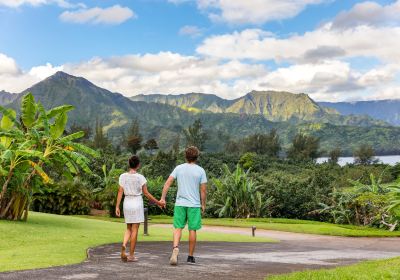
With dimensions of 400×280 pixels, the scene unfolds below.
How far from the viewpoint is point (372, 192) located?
2945 cm

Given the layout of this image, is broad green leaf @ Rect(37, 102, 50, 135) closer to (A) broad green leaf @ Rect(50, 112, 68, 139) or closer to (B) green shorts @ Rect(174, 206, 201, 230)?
(A) broad green leaf @ Rect(50, 112, 68, 139)

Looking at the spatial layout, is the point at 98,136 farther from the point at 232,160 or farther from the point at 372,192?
the point at 372,192

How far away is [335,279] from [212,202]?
86.6 feet

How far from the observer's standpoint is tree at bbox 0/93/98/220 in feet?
57.6

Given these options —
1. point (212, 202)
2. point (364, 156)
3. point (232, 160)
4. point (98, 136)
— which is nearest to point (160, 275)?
point (212, 202)

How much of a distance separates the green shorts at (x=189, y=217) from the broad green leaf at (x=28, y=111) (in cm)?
1065

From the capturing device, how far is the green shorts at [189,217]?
985cm

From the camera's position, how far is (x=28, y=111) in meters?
18.7

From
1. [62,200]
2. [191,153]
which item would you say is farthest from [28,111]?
[62,200]

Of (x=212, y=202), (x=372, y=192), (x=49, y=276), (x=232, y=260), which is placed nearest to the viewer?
(x=49, y=276)

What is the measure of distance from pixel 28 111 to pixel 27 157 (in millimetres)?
1968

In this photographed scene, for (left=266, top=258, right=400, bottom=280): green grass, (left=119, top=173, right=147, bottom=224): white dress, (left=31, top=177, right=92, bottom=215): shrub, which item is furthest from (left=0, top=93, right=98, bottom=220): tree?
(left=31, top=177, right=92, bottom=215): shrub

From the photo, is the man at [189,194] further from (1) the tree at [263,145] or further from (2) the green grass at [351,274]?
(1) the tree at [263,145]

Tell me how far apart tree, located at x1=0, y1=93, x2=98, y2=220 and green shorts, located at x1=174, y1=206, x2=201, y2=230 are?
28.1ft
